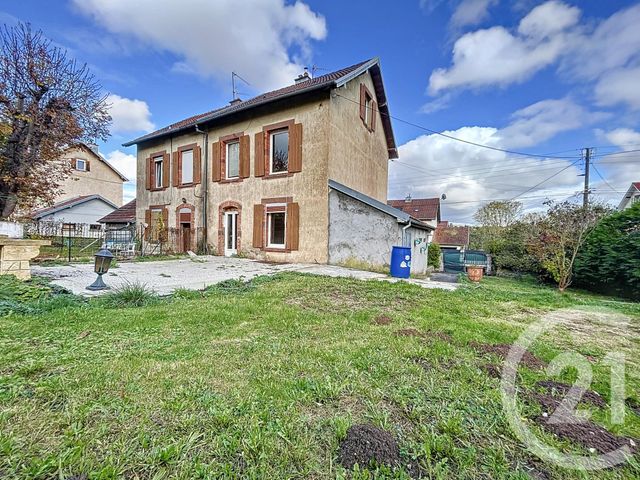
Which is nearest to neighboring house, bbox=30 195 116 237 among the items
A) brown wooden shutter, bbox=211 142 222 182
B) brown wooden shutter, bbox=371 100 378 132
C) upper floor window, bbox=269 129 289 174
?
brown wooden shutter, bbox=211 142 222 182

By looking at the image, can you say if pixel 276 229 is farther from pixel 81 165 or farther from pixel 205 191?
pixel 81 165

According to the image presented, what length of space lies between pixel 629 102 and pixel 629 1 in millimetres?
7393

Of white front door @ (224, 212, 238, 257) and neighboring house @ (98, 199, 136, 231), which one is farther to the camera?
neighboring house @ (98, 199, 136, 231)

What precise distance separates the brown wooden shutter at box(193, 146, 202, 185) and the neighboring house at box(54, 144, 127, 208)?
19.7m

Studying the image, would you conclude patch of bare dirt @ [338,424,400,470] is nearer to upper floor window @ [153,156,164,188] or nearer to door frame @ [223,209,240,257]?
door frame @ [223,209,240,257]

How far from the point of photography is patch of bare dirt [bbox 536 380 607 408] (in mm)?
2141

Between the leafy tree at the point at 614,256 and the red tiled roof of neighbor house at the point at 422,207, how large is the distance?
730 inches

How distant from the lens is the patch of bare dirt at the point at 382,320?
4022 millimetres

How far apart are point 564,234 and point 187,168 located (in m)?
18.4

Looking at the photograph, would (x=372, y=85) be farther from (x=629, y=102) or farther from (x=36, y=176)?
(x=36, y=176)

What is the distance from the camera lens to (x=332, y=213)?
10.7m

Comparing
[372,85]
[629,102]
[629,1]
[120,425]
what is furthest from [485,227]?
[120,425]

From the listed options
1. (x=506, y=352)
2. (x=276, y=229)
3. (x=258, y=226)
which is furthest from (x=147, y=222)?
(x=506, y=352)

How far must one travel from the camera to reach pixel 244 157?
1280 centimetres
